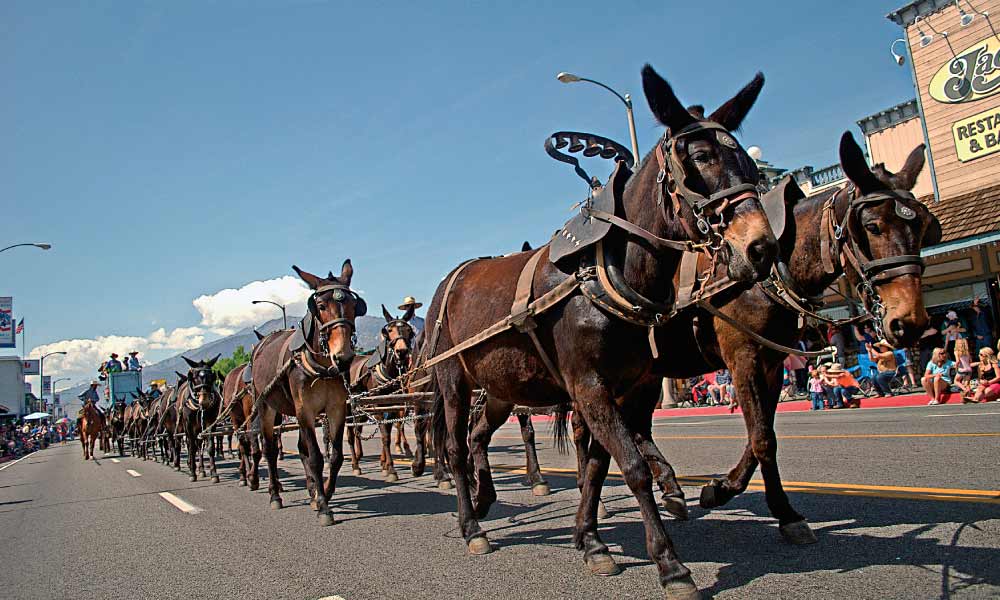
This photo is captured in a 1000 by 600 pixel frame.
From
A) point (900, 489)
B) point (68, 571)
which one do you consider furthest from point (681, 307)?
point (68, 571)

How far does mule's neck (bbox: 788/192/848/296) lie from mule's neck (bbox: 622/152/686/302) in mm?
1844

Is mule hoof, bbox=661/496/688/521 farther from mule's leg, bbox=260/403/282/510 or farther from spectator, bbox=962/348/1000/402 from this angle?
spectator, bbox=962/348/1000/402

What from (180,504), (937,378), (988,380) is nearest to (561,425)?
(180,504)

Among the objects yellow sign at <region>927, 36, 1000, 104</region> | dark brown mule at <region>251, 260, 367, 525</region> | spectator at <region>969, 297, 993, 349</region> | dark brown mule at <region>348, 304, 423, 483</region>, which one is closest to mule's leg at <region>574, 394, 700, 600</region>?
dark brown mule at <region>251, 260, 367, 525</region>

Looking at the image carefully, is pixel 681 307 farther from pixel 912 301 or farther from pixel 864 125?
pixel 864 125

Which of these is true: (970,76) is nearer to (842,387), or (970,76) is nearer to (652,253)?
(842,387)

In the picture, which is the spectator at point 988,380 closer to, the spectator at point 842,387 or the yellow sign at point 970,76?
the spectator at point 842,387

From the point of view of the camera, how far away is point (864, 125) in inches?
1030

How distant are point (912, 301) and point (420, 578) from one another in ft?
12.3

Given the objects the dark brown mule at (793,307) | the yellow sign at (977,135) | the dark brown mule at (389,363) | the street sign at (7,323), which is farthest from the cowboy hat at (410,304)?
the street sign at (7,323)

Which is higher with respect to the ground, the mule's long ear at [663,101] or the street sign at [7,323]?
the street sign at [7,323]

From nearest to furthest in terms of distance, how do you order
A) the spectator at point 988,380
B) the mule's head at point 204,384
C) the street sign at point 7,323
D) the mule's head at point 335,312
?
the mule's head at point 335,312 → the spectator at point 988,380 → the mule's head at point 204,384 → the street sign at point 7,323

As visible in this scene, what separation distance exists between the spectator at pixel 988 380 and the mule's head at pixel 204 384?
16158 mm

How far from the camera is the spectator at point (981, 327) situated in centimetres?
1895
